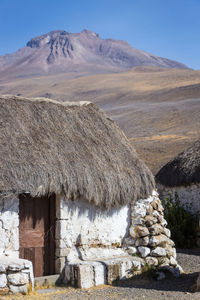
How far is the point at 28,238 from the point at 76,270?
111 cm

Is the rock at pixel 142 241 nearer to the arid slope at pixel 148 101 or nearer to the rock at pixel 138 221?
the rock at pixel 138 221

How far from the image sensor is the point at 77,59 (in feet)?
531

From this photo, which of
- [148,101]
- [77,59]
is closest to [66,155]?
[148,101]

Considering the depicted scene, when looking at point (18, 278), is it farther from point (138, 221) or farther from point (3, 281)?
point (138, 221)

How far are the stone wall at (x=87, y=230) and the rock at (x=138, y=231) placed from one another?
0.15 metres

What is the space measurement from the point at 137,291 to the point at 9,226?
2.55 m

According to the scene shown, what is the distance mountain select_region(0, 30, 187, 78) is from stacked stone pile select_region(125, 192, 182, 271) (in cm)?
11349

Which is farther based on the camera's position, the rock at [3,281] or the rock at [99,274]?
the rock at [99,274]

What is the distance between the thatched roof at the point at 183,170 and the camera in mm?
13859

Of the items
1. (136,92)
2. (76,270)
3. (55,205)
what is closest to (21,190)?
(55,205)

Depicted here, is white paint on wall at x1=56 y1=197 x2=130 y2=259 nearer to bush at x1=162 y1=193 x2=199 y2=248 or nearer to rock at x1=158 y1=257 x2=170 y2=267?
rock at x1=158 y1=257 x2=170 y2=267

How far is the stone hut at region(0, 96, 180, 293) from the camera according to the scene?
8.64m

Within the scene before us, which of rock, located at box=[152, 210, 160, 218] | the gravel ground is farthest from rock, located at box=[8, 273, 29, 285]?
rock, located at box=[152, 210, 160, 218]

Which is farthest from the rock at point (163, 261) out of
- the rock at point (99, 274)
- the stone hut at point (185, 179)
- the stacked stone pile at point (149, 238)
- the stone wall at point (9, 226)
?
the stone hut at point (185, 179)
